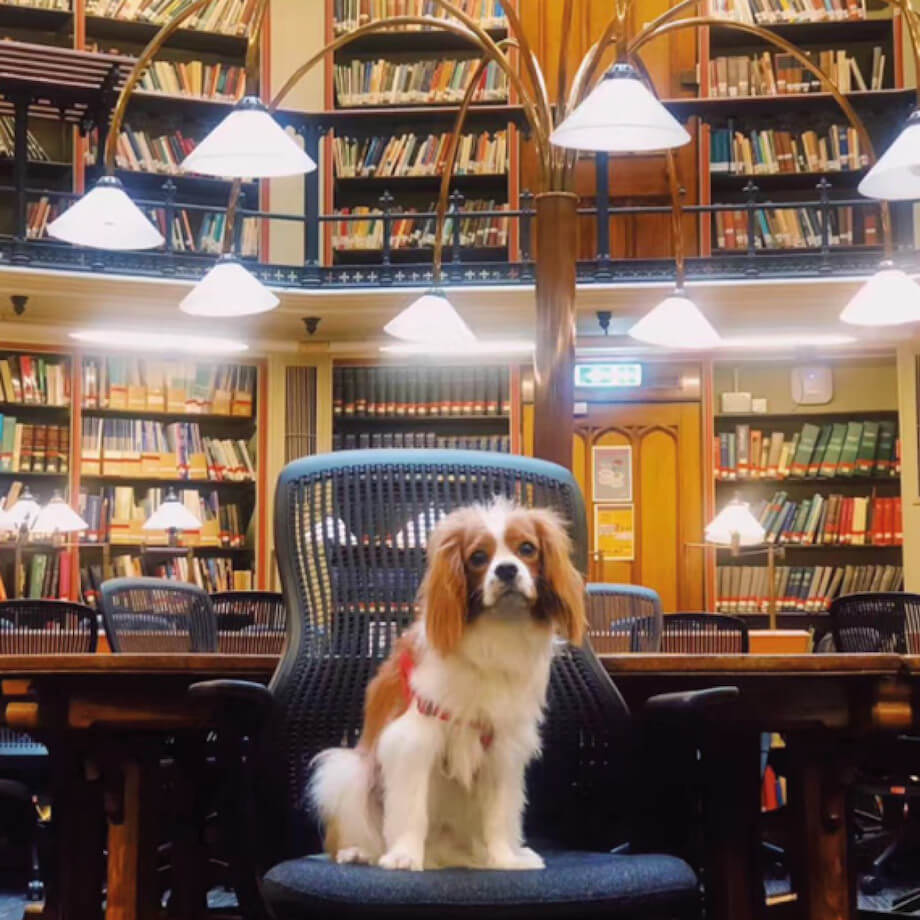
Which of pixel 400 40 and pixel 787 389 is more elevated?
pixel 400 40

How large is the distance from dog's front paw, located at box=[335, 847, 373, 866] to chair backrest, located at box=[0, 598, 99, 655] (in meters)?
2.59

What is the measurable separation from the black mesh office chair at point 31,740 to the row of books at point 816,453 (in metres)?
5.56

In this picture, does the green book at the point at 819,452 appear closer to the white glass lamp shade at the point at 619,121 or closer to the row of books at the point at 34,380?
the row of books at the point at 34,380

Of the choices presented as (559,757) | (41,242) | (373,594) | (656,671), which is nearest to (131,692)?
(373,594)

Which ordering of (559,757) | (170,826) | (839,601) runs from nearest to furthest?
1. (559,757)
2. (170,826)
3. (839,601)

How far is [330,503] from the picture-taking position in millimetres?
2129

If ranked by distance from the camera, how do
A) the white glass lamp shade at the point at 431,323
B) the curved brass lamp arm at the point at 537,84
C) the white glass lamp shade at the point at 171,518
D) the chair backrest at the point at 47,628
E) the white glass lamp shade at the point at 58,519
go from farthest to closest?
the white glass lamp shade at the point at 171,518
the white glass lamp shade at the point at 58,519
the white glass lamp shade at the point at 431,323
the chair backrest at the point at 47,628
the curved brass lamp arm at the point at 537,84

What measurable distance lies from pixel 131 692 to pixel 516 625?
0.71 metres

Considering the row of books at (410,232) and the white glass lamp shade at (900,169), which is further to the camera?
the row of books at (410,232)

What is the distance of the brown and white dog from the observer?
1.77 meters

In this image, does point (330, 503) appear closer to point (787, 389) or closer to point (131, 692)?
point (131, 692)

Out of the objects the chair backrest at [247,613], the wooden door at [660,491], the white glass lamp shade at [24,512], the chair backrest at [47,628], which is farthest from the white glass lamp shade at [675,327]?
the wooden door at [660,491]

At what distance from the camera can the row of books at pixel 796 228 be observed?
29.9ft

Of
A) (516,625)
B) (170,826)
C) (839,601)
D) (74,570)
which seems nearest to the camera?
(516,625)
